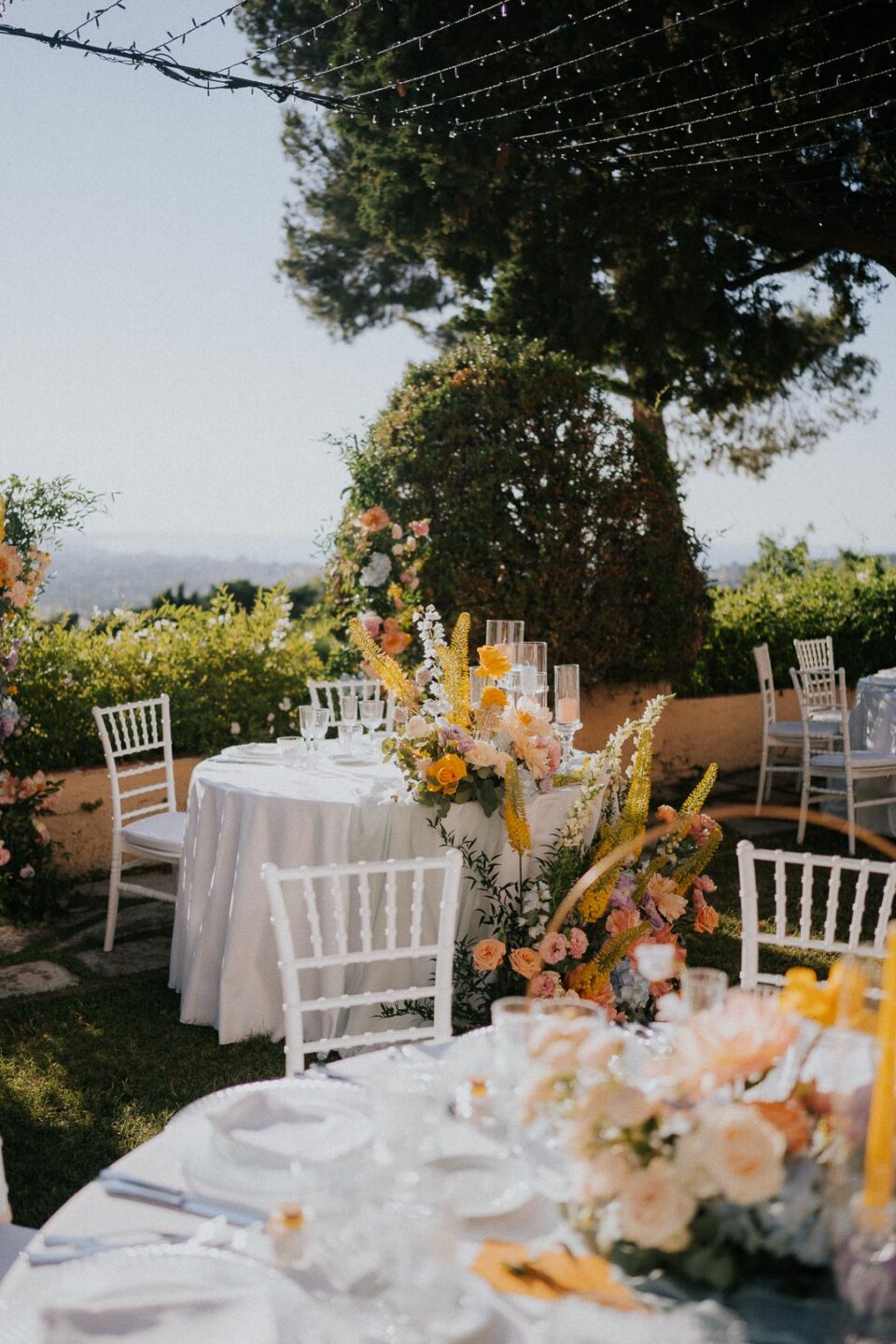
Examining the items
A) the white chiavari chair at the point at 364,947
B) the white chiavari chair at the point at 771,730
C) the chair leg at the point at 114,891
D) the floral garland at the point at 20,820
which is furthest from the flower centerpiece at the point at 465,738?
the white chiavari chair at the point at 771,730

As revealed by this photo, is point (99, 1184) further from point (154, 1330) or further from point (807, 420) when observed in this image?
point (807, 420)

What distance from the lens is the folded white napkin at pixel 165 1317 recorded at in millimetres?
1217

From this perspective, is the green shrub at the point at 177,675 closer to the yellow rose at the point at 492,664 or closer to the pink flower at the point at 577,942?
the yellow rose at the point at 492,664

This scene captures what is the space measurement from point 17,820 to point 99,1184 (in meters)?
4.05

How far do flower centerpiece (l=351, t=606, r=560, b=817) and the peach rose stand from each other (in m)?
0.47

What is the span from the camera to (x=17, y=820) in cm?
530

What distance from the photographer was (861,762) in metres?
6.74

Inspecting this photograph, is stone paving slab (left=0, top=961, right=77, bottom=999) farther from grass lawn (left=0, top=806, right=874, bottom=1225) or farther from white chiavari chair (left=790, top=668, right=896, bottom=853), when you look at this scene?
white chiavari chair (left=790, top=668, right=896, bottom=853)

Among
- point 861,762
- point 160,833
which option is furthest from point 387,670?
point 861,762

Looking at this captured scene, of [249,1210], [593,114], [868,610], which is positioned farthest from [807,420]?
[249,1210]

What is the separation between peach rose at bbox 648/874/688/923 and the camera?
3885mm

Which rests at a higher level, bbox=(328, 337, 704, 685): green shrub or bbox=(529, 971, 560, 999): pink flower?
bbox=(328, 337, 704, 685): green shrub

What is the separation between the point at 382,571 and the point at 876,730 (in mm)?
3123

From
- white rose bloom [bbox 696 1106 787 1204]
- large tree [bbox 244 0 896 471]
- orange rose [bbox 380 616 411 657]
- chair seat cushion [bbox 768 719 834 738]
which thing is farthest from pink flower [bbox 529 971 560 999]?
large tree [bbox 244 0 896 471]
